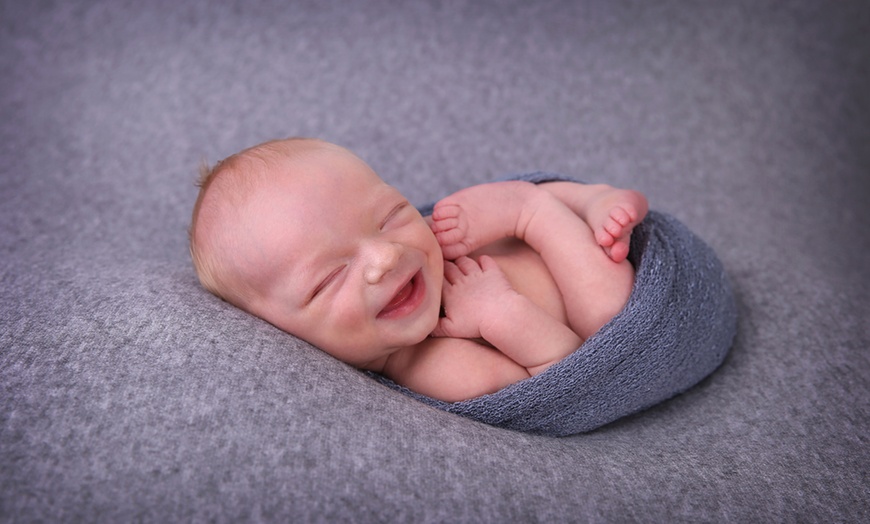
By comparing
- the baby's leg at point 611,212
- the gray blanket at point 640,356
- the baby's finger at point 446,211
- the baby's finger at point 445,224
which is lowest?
the gray blanket at point 640,356

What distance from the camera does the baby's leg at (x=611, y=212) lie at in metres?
1.01

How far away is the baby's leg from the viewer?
1.01 meters

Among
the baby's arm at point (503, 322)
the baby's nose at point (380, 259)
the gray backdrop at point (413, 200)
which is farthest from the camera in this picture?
the baby's arm at point (503, 322)

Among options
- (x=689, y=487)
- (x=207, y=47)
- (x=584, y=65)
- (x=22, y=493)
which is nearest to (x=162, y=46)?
(x=207, y=47)

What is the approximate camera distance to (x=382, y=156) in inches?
62.8

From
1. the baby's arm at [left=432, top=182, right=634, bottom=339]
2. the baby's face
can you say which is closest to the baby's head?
the baby's face

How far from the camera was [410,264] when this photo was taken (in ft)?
3.13

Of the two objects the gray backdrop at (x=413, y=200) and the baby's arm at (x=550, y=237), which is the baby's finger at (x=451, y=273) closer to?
the baby's arm at (x=550, y=237)

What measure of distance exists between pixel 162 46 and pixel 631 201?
1.26 metres

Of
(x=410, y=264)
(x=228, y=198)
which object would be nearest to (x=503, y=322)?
(x=410, y=264)

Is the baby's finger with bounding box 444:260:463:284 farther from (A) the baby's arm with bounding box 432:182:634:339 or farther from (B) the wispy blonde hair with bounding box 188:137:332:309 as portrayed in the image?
(B) the wispy blonde hair with bounding box 188:137:332:309

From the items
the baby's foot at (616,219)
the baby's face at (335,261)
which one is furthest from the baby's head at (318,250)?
the baby's foot at (616,219)

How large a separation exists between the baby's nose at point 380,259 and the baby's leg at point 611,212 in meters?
0.32

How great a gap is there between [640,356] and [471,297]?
0.84ft
